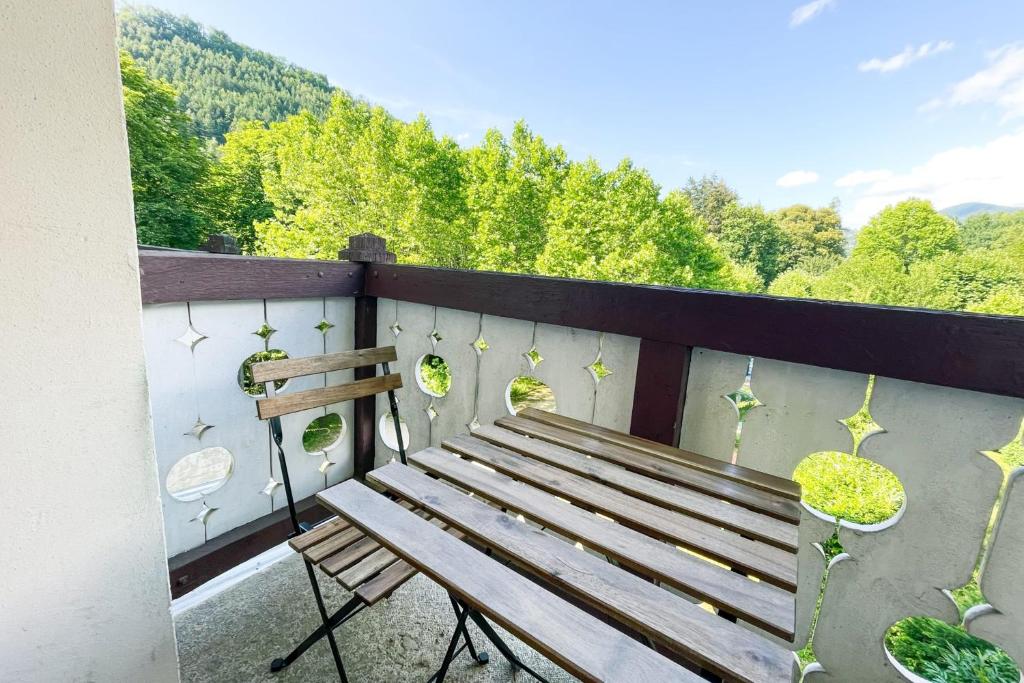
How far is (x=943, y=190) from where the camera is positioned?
30.9m

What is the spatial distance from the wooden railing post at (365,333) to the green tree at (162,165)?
21.2 meters

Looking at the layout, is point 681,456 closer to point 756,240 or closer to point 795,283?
point 795,283

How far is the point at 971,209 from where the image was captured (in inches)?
1098

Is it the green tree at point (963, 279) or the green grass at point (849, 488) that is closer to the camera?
the green grass at point (849, 488)

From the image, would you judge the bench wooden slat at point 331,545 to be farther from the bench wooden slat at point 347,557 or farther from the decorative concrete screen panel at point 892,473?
the decorative concrete screen panel at point 892,473

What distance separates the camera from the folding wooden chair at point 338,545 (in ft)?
3.09

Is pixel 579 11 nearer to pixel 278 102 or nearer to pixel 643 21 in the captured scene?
pixel 643 21

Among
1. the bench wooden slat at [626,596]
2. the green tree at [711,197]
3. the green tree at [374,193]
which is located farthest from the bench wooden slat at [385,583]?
the green tree at [711,197]

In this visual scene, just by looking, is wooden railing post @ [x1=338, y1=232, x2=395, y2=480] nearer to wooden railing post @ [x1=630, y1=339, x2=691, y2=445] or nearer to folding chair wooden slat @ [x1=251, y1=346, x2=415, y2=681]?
folding chair wooden slat @ [x1=251, y1=346, x2=415, y2=681]

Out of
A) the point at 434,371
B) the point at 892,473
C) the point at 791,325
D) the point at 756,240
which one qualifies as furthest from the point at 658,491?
the point at 756,240

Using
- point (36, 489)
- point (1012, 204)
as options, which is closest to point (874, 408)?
point (36, 489)

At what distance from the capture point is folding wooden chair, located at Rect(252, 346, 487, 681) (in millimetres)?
940

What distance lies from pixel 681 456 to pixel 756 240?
34056 millimetres

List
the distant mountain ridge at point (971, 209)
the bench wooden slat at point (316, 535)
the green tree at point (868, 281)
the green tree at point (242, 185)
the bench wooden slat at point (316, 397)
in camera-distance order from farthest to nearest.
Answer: the distant mountain ridge at point (971, 209) → the green tree at point (868, 281) → the green tree at point (242, 185) → the bench wooden slat at point (316, 397) → the bench wooden slat at point (316, 535)
